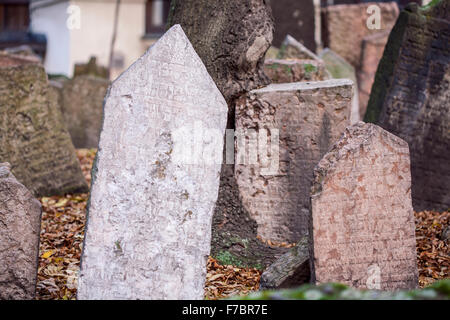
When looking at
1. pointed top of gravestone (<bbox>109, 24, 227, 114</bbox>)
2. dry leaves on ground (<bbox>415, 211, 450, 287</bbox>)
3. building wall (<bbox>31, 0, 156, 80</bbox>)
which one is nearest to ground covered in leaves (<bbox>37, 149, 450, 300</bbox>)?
dry leaves on ground (<bbox>415, 211, 450, 287</bbox>)

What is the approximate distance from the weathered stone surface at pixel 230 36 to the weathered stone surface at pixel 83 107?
4776mm

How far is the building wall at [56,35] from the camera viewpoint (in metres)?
22.3

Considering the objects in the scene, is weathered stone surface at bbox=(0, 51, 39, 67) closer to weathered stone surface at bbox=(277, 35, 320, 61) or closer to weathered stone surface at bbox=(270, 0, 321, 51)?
weathered stone surface at bbox=(277, 35, 320, 61)

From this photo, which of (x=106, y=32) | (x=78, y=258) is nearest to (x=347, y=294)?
(x=78, y=258)

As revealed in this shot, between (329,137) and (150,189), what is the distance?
95.4 inches

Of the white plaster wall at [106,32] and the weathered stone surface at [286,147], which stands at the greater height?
the white plaster wall at [106,32]

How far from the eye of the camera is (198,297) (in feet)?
14.6

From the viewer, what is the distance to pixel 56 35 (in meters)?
22.7

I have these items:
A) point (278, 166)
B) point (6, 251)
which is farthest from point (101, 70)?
point (6, 251)

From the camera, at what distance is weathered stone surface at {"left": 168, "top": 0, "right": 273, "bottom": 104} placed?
6.11m

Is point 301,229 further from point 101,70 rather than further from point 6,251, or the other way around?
point 101,70

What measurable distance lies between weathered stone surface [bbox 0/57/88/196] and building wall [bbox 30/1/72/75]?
48.1 ft

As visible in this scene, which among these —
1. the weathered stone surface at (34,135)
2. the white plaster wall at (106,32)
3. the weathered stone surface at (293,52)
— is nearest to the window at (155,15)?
the white plaster wall at (106,32)

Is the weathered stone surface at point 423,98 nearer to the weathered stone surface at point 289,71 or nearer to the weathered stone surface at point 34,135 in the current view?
the weathered stone surface at point 289,71
